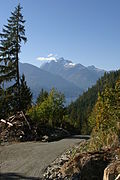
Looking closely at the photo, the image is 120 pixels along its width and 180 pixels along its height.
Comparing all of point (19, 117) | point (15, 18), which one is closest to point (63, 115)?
point (19, 117)

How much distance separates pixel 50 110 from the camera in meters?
25.3

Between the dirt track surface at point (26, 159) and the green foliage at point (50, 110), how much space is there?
6673 mm

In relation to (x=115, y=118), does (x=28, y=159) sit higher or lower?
lower

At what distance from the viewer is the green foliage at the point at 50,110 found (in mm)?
24547

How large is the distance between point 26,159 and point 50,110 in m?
11.4

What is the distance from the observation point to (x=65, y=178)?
1016 centimetres

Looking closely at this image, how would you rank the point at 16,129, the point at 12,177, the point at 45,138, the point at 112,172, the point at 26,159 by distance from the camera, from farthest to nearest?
the point at 16,129 < the point at 45,138 < the point at 26,159 < the point at 12,177 < the point at 112,172

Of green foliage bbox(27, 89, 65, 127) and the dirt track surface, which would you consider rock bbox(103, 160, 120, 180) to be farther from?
green foliage bbox(27, 89, 65, 127)

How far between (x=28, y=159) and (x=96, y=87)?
568ft

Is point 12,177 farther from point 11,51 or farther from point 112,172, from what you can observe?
point 11,51

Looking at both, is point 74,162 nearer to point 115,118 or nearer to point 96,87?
point 115,118

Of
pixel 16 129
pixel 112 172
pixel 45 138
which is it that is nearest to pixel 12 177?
pixel 112 172

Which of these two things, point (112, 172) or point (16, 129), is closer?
point (112, 172)

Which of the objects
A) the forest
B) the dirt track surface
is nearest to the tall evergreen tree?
the forest
